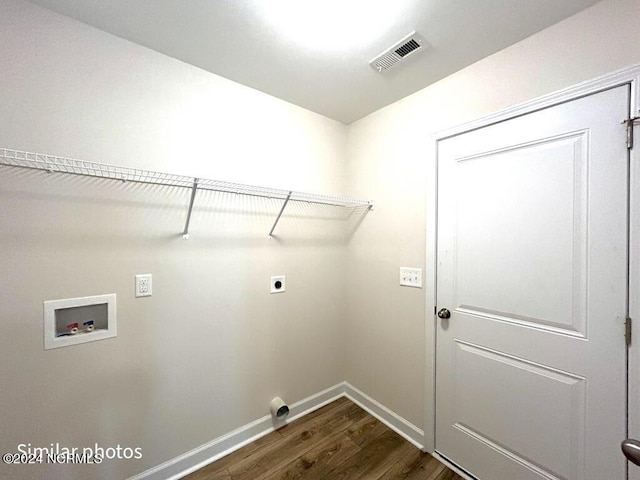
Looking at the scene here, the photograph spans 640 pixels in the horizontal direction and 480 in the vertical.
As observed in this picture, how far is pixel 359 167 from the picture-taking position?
88.2 inches

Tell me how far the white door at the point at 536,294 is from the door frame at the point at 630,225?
3 centimetres

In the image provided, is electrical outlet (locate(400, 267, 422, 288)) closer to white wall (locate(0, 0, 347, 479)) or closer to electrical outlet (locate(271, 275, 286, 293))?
white wall (locate(0, 0, 347, 479))

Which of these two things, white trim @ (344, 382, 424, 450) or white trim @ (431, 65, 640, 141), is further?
white trim @ (344, 382, 424, 450)

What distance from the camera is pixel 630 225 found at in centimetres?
104

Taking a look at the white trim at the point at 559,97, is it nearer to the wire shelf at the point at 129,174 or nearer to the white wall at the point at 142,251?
the wire shelf at the point at 129,174

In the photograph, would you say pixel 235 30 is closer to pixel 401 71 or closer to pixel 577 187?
pixel 401 71

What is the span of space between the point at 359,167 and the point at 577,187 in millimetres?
1428

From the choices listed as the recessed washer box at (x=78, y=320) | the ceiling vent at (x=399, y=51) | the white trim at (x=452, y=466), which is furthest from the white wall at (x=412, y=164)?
the recessed washer box at (x=78, y=320)

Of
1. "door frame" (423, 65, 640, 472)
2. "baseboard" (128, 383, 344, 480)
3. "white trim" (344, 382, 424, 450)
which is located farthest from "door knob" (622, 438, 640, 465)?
"baseboard" (128, 383, 344, 480)

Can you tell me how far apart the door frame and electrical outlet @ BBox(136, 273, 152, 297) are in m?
1.74

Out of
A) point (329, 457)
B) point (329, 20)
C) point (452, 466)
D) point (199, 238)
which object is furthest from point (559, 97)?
point (329, 457)

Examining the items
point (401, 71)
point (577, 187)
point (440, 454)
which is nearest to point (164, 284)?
point (401, 71)

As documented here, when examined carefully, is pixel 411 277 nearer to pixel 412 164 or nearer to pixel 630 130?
pixel 412 164

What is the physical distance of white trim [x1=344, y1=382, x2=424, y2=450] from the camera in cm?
177
